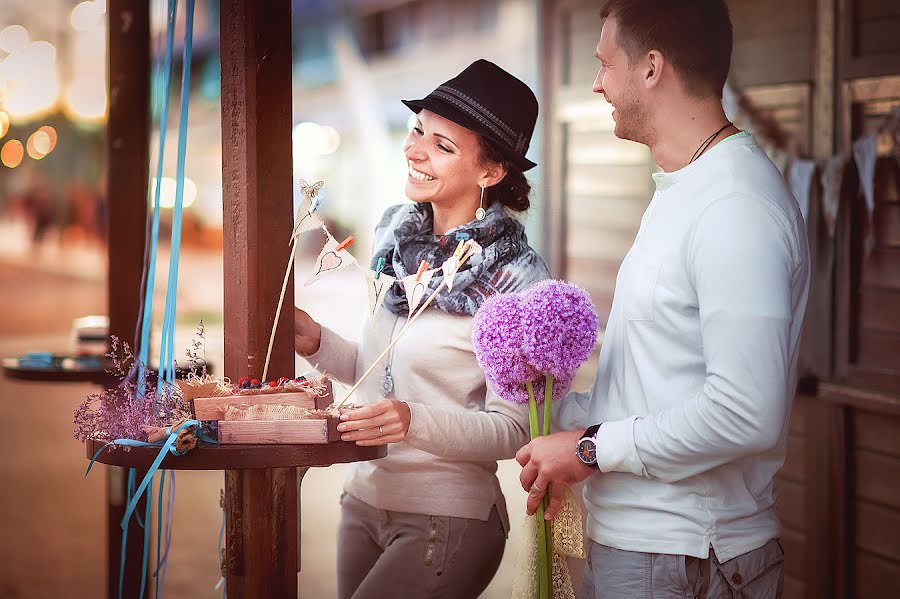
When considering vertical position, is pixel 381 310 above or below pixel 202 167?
below

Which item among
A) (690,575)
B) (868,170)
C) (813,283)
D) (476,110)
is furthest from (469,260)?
(813,283)

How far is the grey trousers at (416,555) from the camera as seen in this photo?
2.12m

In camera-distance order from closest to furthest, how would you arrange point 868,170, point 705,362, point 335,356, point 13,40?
point 705,362 < point 335,356 < point 868,170 < point 13,40

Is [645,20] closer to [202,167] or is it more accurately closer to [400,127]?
[400,127]

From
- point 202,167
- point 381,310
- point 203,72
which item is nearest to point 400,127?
point 203,72

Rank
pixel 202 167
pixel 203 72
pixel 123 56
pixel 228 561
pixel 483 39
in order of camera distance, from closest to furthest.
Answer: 1. pixel 228 561
2. pixel 123 56
3. pixel 483 39
4. pixel 203 72
5. pixel 202 167

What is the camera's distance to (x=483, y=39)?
11086 millimetres

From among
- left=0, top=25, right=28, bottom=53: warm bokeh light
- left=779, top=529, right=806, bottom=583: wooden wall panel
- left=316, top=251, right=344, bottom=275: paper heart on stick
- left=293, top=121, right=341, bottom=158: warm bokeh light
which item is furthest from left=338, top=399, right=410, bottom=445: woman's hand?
left=293, top=121, right=341, bottom=158: warm bokeh light

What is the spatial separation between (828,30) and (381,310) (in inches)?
74.9

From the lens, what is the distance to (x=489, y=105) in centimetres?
216

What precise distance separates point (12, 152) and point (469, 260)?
29166 mm

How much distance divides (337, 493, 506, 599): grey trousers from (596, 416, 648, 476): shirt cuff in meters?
0.56

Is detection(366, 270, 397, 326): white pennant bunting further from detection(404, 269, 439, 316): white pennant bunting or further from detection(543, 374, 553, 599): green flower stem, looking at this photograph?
detection(543, 374, 553, 599): green flower stem

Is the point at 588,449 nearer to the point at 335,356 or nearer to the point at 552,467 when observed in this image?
the point at 552,467
